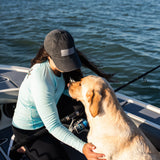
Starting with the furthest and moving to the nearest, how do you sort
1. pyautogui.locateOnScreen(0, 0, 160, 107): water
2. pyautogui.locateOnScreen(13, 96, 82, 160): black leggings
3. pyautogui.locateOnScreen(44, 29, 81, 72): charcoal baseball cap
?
pyautogui.locateOnScreen(0, 0, 160, 107): water < pyautogui.locateOnScreen(13, 96, 82, 160): black leggings < pyautogui.locateOnScreen(44, 29, 81, 72): charcoal baseball cap

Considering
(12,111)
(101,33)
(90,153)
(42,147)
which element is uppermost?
(90,153)

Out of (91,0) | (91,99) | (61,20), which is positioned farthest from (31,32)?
(91,99)

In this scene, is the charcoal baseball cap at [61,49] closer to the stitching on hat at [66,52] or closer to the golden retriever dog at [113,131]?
the stitching on hat at [66,52]

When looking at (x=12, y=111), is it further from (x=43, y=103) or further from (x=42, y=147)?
(x=43, y=103)

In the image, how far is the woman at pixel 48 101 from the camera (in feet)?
7.96

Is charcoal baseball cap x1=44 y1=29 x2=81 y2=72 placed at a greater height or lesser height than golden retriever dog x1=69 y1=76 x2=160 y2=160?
greater

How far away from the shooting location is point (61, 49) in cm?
240

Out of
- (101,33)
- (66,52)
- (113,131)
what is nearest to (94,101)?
(113,131)

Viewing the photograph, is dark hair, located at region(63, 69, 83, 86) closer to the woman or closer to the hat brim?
the woman

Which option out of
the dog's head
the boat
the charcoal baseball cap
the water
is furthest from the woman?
the water

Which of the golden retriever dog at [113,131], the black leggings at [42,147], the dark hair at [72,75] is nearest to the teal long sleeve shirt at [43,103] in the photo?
the black leggings at [42,147]

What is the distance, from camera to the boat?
10.8 ft

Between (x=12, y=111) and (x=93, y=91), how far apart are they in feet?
6.90

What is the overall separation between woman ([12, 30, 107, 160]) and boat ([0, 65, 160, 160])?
26.4 inches
